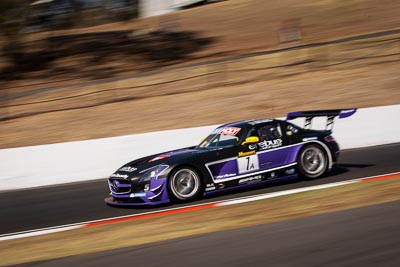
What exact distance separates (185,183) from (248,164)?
119 cm

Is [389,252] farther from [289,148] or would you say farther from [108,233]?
[289,148]

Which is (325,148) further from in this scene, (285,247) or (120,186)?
(285,247)

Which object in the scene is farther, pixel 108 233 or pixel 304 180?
pixel 304 180

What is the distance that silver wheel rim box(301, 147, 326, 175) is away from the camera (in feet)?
36.1

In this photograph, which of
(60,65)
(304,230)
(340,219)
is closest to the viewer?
(304,230)

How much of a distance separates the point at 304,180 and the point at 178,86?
41.4 feet

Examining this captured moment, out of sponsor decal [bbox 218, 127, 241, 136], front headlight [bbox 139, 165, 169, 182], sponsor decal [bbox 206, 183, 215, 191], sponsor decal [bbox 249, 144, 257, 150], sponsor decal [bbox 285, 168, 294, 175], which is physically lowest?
sponsor decal [bbox 285, 168, 294, 175]

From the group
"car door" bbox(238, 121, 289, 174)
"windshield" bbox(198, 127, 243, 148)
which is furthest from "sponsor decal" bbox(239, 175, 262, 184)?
"windshield" bbox(198, 127, 243, 148)

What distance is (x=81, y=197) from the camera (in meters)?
11.6

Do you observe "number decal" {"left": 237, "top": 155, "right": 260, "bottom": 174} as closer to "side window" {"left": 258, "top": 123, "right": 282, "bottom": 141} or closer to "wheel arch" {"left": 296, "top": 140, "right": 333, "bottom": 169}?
"side window" {"left": 258, "top": 123, "right": 282, "bottom": 141}

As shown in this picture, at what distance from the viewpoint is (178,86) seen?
76.1 feet

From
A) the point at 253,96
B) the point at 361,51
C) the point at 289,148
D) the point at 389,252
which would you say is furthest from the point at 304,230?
the point at 361,51

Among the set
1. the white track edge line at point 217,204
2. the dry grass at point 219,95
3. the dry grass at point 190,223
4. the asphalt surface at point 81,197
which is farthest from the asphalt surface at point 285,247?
the dry grass at point 219,95

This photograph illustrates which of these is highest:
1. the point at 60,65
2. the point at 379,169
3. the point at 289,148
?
the point at 60,65
